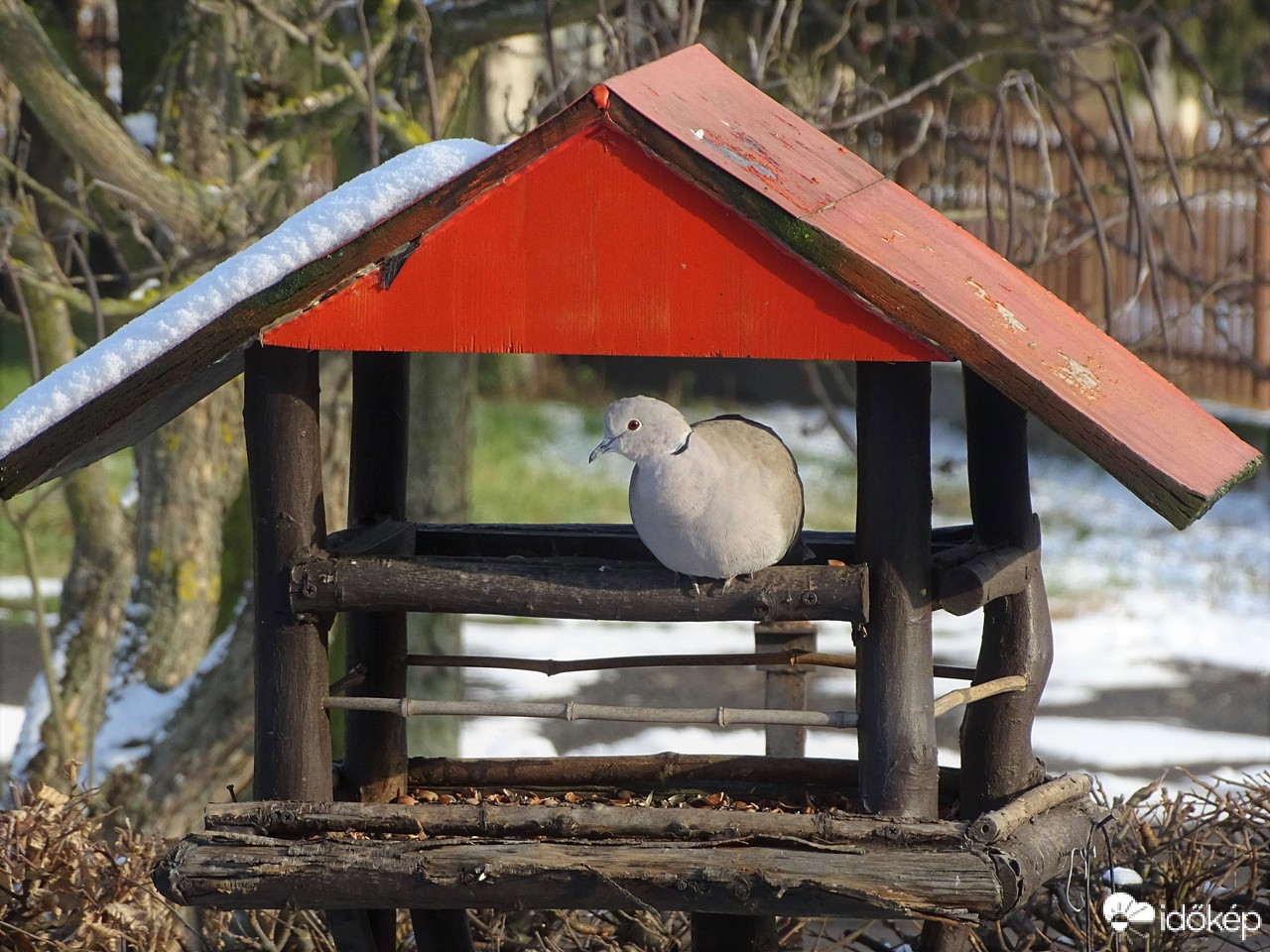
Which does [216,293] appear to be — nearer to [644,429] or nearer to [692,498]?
[644,429]

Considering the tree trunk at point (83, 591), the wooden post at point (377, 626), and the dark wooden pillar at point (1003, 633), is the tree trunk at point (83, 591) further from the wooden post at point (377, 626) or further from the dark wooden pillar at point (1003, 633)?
the dark wooden pillar at point (1003, 633)

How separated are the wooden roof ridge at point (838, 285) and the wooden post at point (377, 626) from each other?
23.2 inches

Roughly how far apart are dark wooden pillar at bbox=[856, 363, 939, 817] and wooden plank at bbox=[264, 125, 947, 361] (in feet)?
0.70

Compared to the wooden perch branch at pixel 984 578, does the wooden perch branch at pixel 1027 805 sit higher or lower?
lower

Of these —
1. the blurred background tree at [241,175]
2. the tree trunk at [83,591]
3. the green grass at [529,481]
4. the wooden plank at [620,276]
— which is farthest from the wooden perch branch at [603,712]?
the green grass at [529,481]

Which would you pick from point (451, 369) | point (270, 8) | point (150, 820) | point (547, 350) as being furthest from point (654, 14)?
point (150, 820)

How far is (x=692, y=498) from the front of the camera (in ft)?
7.69

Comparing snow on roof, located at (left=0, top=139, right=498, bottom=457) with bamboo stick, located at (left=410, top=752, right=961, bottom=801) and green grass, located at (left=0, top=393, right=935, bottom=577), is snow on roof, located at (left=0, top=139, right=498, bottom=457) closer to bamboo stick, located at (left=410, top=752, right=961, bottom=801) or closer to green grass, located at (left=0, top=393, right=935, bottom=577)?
bamboo stick, located at (left=410, top=752, right=961, bottom=801)

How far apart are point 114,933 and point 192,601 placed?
206 cm

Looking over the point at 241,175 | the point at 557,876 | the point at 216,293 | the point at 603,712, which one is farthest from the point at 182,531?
the point at 557,876

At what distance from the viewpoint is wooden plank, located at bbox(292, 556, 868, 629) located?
7.67 ft

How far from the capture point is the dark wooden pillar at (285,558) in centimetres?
245

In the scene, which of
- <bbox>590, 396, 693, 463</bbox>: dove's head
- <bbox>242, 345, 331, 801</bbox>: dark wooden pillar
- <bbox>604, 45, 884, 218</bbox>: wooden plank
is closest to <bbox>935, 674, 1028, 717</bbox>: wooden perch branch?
<bbox>590, 396, 693, 463</bbox>: dove's head

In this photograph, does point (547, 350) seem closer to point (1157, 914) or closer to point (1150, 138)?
point (1157, 914)
